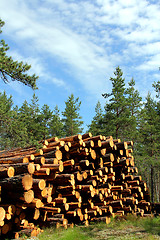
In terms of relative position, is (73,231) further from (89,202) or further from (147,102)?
(147,102)

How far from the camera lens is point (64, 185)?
29.5 ft

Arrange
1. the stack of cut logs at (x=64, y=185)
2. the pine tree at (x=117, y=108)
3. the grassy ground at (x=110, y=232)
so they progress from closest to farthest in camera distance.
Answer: the grassy ground at (x=110, y=232), the stack of cut logs at (x=64, y=185), the pine tree at (x=117, y=108)

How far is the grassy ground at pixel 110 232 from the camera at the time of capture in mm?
6997

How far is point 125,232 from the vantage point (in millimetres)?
7602

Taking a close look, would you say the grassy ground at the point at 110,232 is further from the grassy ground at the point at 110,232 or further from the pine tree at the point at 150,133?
the pine tree at the point at 150,133

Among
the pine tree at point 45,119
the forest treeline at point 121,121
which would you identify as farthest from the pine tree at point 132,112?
the pine tree at point 45,119

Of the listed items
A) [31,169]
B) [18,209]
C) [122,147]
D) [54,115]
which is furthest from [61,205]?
[54,115]

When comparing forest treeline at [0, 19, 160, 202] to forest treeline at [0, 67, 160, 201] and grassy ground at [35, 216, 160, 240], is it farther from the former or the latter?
grassy ground at [35, 216, 160, 240]

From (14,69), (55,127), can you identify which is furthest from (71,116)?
Result: (14,69)

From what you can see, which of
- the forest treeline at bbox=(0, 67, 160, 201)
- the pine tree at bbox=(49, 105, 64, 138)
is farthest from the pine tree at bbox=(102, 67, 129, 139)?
the pine tree at bbox=(49, 105, 64, 138)

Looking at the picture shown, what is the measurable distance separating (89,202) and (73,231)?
2010mm

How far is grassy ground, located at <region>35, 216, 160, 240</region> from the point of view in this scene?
23.0 ft

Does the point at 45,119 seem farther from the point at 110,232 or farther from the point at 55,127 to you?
the point at 110,232

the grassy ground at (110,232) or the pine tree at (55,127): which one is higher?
the pine tree at (55,127)
